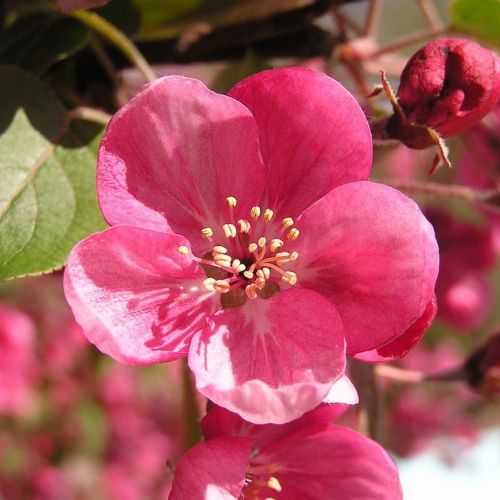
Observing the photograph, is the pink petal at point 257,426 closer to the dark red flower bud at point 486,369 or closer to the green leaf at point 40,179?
the green leaf at point 40,179

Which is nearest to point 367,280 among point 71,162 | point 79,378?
point 71,162

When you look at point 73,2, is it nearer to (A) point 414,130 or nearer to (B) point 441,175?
(A) point 414,130

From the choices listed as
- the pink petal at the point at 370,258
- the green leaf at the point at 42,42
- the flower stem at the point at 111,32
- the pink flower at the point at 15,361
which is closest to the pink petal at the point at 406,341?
the pink petal at the point at 370,258

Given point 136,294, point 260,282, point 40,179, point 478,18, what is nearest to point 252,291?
point 260,282

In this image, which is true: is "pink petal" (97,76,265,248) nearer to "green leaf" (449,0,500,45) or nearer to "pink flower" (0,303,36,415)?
"green leaf" (449,0,500,45)

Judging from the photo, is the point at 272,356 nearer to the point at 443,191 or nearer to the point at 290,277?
the point at 290,277

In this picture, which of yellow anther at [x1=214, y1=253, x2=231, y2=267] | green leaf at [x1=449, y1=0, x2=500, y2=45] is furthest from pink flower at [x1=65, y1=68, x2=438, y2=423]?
green leaf at [x1=449, y1=0, x2=500, y2=45]
